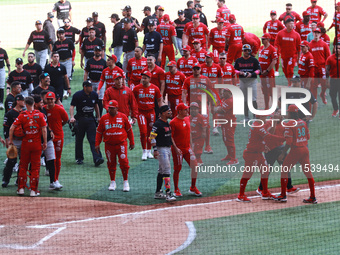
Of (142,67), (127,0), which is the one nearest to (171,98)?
(142,67)

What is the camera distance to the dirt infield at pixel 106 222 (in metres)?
9.28

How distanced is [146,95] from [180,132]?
197cm

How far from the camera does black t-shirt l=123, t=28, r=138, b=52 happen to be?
1655cm

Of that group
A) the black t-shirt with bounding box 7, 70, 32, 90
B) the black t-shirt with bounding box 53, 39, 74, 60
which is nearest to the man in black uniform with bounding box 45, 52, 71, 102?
the black t-shirt with bounding box 7, 70, 32, 90

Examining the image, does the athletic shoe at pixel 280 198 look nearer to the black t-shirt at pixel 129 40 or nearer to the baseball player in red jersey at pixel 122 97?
the baseball player in red jersey at pixel 122 97

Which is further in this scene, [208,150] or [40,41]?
[40,41]

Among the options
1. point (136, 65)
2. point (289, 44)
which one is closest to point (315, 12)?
point (289, 44)

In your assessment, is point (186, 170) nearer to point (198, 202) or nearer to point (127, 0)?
point (198, 202)

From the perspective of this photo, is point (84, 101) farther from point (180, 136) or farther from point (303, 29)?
point (303, 29)

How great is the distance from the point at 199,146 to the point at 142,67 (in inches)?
117

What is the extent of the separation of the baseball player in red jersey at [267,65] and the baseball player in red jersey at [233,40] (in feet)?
5.58

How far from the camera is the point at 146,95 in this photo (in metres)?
12.8

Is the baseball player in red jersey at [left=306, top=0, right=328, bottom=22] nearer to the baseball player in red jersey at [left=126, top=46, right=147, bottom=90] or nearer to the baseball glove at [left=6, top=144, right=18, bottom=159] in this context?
the baseball player in red jersey at [left=126, top=46, right=147, bottom=90]

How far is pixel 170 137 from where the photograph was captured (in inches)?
429
